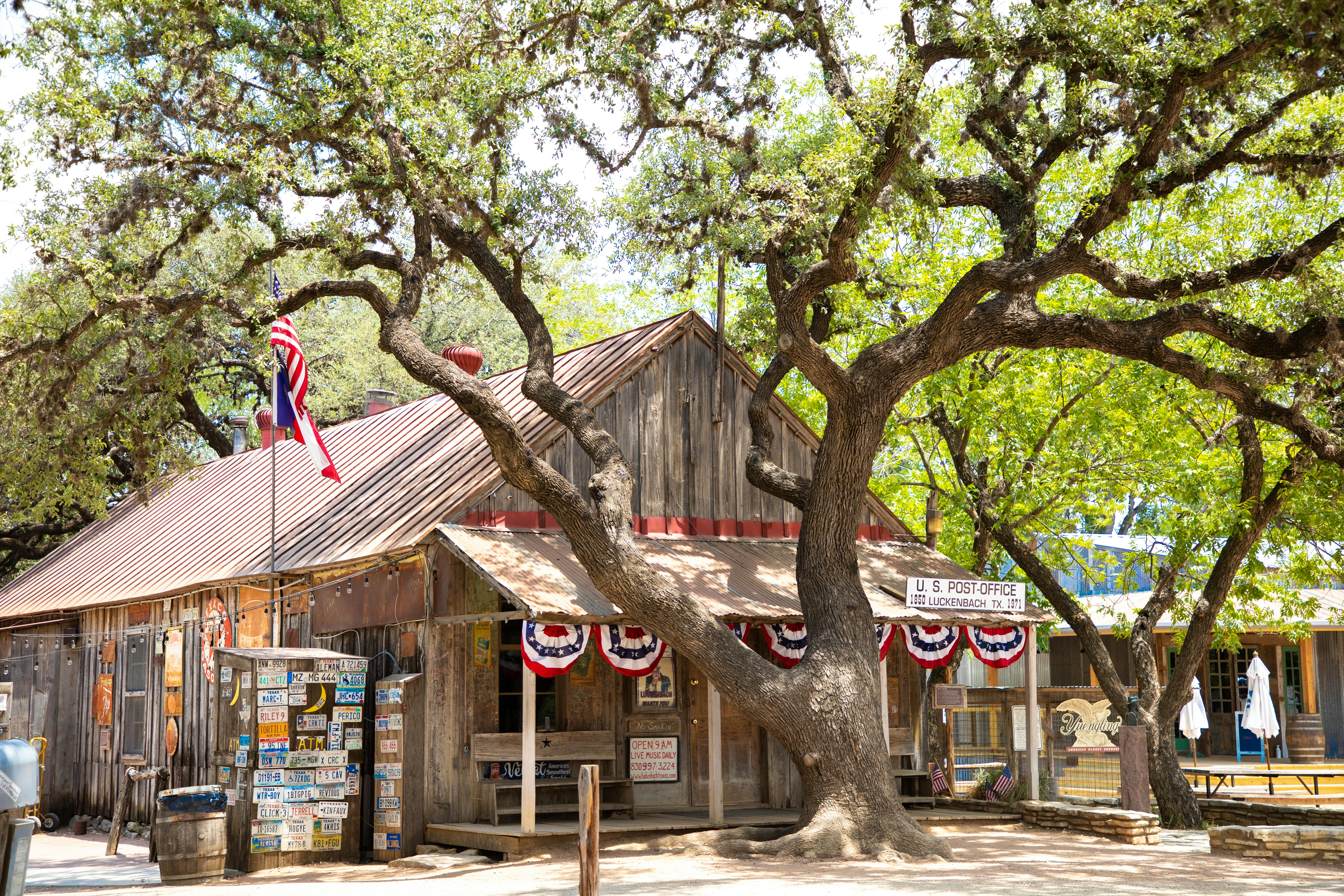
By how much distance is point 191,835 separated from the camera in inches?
458

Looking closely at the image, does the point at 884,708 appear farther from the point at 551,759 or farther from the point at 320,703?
→ the point at 320,703

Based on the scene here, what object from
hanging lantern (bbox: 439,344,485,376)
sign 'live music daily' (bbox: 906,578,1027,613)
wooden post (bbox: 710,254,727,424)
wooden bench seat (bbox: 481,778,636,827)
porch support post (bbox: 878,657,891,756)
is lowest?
wooden bench seat (bbox: 481,778,636,827)

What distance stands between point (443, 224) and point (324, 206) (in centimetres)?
201

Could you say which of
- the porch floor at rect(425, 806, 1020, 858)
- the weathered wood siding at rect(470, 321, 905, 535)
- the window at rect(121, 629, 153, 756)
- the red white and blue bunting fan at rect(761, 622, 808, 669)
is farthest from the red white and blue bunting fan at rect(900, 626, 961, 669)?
the window at rect(121, 629, 153, 756)

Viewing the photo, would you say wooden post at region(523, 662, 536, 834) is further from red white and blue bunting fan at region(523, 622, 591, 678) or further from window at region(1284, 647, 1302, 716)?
window at region(1284, 647, 1302, 716)

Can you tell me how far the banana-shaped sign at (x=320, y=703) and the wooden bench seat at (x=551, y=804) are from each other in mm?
1803

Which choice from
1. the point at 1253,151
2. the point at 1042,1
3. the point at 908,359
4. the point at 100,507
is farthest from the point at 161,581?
the point at 1253,151

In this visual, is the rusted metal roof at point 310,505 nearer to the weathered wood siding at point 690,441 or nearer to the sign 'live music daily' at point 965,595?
the weathered wood siding at point 690,441

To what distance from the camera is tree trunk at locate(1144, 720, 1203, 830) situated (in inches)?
612

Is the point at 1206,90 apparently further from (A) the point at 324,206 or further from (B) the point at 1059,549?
(B) the point at 1059,549

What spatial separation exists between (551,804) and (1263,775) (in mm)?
9300

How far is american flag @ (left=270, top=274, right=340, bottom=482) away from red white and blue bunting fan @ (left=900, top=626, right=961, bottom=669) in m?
6.74

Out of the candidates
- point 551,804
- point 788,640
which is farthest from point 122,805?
point 788,640

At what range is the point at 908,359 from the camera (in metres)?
12.4
